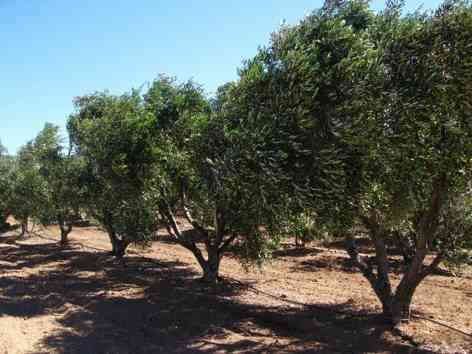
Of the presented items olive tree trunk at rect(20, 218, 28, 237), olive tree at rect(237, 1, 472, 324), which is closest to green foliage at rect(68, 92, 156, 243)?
olive tree at rect(237, 1, 472, 324)

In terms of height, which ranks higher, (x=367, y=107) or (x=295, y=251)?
(x=367, y=107)

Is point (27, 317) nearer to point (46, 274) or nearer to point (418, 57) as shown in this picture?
point (46, 274)

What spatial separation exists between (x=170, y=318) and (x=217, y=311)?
1.78 m

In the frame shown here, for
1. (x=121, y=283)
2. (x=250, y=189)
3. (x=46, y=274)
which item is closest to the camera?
(x=250, y=189)

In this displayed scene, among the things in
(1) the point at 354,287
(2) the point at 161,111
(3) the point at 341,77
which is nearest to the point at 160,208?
(2) the point at 161,111

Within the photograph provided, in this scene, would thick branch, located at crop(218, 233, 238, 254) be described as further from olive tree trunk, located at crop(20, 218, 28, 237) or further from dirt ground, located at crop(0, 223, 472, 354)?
olive tree trunk, located at crop(20, 218, 28, 237)

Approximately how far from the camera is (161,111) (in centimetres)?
1570

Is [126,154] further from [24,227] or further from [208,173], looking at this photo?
[24,227]

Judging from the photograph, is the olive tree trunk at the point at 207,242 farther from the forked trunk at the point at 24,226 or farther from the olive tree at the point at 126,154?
the forked trunk at the point at 24,226

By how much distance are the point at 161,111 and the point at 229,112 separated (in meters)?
6.22

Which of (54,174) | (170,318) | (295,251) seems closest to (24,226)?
(54,174)

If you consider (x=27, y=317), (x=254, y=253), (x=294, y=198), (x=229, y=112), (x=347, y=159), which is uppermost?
(x=229, y=112)

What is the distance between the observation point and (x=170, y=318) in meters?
13.6

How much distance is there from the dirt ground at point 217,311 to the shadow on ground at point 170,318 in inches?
1.3
